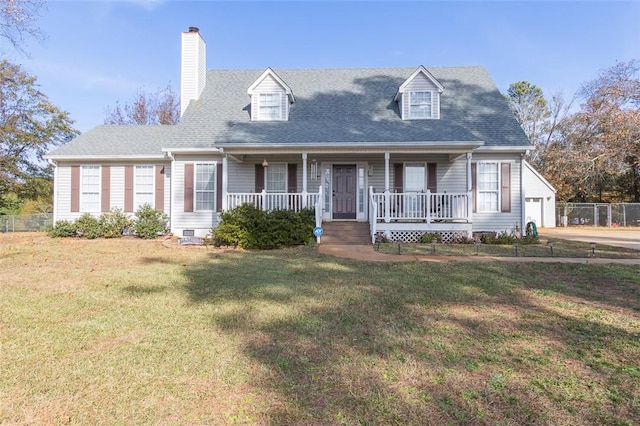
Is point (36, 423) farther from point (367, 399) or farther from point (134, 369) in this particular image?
point (367, 399)

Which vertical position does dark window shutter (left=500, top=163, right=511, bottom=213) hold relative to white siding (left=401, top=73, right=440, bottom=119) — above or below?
below

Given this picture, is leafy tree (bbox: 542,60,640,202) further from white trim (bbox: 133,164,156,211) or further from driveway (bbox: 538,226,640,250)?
white trim (bbox: 133,164,156,211)

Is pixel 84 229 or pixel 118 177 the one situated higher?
pixel 118 177

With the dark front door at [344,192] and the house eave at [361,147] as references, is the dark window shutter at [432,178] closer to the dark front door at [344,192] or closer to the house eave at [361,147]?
the house eave at [361,147]

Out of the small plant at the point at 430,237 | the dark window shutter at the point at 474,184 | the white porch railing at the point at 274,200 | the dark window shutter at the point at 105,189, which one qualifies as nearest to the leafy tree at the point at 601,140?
the dark window shutter at the point at 474,184

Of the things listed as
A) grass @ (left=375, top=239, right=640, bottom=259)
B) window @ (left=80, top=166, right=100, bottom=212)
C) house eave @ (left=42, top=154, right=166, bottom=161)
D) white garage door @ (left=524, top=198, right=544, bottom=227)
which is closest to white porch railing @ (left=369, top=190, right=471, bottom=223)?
grass @ (left=375, top=239, right=640, bottom=259)

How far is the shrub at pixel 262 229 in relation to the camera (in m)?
10.6

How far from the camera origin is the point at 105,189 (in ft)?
46.3

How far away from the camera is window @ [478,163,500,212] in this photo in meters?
13.2

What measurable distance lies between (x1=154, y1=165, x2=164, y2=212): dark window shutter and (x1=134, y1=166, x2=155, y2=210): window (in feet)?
0.68

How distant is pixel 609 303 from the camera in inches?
194

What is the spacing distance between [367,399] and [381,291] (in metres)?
3.06

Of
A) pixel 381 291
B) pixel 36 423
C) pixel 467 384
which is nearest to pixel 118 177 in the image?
pixel 381 291

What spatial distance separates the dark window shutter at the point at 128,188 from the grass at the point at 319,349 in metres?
8.07
